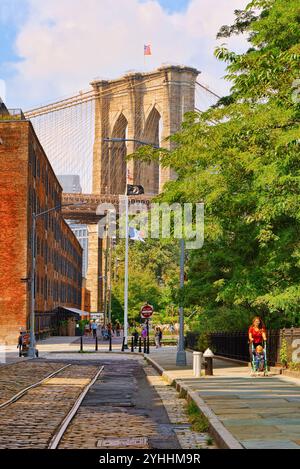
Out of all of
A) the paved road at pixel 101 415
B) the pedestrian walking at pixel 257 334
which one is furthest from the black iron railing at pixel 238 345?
the paved road at pixel 101 415

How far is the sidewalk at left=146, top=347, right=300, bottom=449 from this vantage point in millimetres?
11305

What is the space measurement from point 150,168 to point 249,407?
178 meters

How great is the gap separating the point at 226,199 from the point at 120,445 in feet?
59.4

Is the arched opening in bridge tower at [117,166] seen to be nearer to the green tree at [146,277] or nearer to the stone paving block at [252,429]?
the green tree at [146,277]

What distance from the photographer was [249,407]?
15688mm

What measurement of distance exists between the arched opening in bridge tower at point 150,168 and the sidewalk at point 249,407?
164228 mm

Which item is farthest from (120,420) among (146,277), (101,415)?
(146,277)

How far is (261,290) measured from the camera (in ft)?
91.5

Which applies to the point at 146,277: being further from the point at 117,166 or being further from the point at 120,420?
the point at 120,420

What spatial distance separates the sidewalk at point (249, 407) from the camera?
11305mm

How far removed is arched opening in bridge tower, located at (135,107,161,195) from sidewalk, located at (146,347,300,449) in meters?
164

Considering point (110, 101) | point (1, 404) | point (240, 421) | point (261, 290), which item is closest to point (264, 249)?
point (261, 290)

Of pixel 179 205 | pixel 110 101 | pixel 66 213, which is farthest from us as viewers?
pixel 110 101

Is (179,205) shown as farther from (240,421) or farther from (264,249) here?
(240,421)
